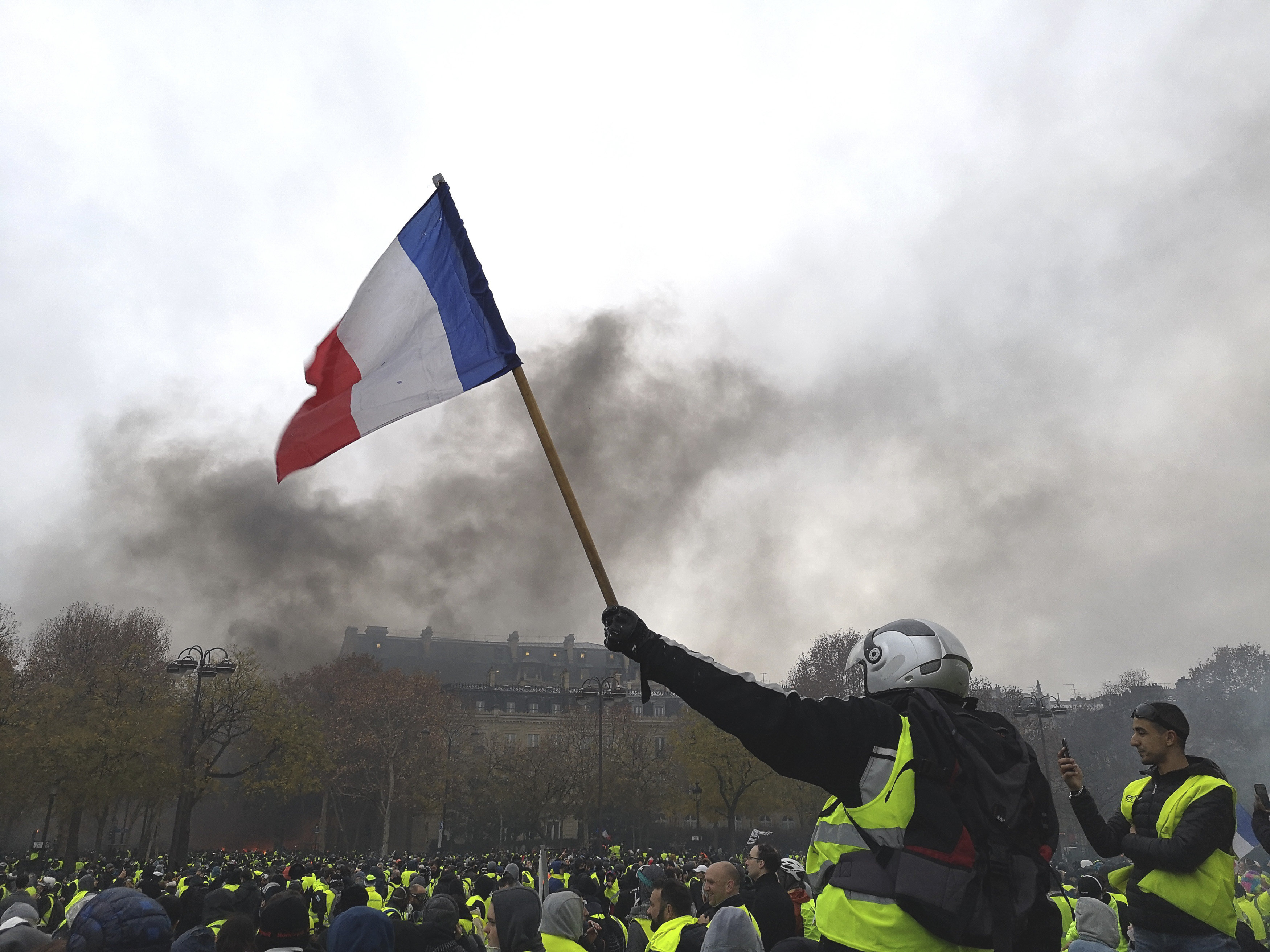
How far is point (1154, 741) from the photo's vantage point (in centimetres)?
453

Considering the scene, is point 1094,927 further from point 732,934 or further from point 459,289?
point 459,289

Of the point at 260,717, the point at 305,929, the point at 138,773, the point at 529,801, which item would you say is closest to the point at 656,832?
the point at 529,801

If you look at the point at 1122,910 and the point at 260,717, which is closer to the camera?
the point at 1122,910

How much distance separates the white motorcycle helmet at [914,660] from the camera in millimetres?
3135

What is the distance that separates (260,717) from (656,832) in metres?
34.7

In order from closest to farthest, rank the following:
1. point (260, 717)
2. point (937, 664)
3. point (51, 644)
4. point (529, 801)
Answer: point (937, 664), point (260, 717), point (51, 644), point (529, 801)

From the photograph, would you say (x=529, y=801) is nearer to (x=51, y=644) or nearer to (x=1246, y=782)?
(x=51, y=644)

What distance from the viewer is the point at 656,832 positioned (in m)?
64.6

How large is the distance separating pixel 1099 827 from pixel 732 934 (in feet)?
6.62

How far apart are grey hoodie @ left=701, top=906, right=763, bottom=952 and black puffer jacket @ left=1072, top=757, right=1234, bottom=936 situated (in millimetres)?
1779

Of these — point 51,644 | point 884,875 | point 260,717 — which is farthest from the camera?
point 51,644

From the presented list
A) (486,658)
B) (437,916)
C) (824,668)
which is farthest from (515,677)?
(437,916)

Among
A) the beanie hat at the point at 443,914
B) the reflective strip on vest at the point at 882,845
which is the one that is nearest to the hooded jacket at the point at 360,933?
the beanie hat at the point at 443,914

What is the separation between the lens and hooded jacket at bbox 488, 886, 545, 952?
603 cm
